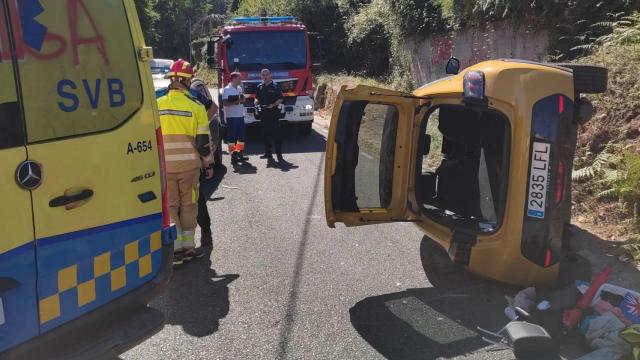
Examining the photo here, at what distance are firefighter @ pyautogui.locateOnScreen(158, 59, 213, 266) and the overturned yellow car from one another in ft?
4.02

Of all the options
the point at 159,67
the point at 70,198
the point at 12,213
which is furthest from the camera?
the point at 159,67

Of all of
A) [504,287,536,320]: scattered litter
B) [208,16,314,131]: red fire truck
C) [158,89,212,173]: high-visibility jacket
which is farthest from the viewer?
[208,16,314,131]: red fire truck

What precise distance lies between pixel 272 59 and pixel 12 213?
1085 cm

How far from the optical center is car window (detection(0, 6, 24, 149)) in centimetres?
238

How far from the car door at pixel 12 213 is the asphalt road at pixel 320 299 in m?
1.22

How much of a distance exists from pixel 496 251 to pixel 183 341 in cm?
228

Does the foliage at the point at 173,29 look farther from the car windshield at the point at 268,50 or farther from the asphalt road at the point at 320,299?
the asphalt road at the point at 320,299

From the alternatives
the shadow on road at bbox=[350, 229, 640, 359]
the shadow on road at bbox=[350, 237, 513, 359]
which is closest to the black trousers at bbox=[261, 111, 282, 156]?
the shadow on road at bbox=[350, 229, 640, 359]

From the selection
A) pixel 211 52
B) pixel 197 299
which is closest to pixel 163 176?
pixel 197 299

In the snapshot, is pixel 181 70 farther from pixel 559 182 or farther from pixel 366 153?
pixel 559 182

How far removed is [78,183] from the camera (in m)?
2.69

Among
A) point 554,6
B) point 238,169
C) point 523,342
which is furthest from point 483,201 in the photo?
point 554,6

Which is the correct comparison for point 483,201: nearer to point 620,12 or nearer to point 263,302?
point 263,302

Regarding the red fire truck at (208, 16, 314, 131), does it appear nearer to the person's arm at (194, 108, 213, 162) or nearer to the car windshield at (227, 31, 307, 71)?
the car windshield at (227, 31, 307, 71)
